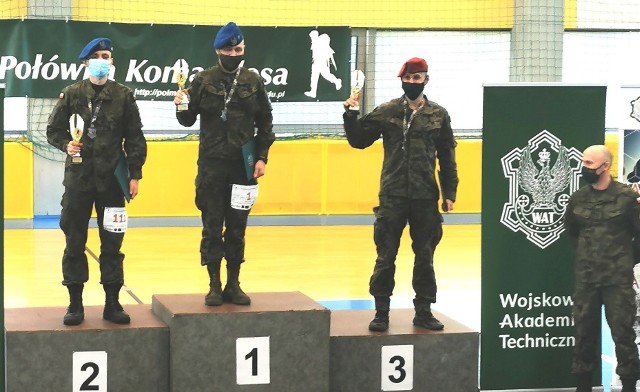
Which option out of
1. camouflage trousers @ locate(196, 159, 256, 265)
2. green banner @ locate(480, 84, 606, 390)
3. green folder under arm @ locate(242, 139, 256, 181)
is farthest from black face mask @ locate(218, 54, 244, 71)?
green banner @ locate(480, 84, 606, 390)

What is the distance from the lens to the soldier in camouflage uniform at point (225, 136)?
6961mm

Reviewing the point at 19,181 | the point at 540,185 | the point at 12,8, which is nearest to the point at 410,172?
the point at 540,185

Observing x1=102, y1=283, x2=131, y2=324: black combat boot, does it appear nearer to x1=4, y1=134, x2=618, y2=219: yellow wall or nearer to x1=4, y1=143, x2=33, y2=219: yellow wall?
x1=4, y1=134, x2=618, y2=219: yellow wall

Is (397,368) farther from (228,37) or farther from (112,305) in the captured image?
(228,37)

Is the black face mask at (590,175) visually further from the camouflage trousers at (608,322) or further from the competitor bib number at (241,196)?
the competitor bib number at (241,196)

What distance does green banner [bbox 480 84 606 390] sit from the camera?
7289 mm

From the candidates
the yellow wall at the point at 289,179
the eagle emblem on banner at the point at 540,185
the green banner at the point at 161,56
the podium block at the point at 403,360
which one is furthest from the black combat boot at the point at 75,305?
the yellow wall at the point at 289,179

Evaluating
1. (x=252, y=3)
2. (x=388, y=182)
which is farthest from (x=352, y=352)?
Result: (x=252, y=3)

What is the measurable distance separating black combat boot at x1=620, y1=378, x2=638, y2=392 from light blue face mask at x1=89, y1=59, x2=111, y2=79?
4081mm

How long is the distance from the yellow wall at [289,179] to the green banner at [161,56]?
150 cm

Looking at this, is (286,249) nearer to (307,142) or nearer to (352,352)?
(307,142)

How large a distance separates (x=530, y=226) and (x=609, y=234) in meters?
0.64

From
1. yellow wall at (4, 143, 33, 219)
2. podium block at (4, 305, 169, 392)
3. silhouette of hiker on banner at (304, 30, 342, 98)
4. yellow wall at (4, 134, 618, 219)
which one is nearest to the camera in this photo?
podium block at (4, 305, 169, 392)

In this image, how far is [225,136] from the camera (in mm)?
6980
